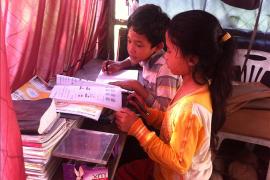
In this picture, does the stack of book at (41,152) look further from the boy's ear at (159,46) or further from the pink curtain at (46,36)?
the boy's ear at (159,46)

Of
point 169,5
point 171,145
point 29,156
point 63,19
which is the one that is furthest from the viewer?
point 169,5

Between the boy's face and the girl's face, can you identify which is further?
the boy's face

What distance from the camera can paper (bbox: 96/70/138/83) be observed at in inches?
60.6

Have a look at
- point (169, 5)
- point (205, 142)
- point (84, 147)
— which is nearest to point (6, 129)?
point (84, 147)

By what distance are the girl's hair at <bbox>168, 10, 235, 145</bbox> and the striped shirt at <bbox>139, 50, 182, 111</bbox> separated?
31 cm

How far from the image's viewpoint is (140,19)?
1.41 meters

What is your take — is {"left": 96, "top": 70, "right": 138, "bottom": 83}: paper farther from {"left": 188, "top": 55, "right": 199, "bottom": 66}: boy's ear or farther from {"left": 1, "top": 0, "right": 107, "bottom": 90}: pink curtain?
{"left": 188, "top": 55, "right": 199, "bottom": 66}: boy's ear

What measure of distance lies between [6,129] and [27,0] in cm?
56

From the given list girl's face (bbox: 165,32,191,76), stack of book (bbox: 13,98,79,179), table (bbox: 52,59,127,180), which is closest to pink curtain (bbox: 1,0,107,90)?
table (bbox: 52,59,127,180)

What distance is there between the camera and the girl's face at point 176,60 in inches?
39.8

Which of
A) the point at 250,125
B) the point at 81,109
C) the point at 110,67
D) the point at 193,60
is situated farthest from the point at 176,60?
the point at 250,125

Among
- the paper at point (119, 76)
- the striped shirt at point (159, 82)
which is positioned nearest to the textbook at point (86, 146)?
the striped shirt at point (159, 82)

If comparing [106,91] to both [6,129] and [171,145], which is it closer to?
[171,145]

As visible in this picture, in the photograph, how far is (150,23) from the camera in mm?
1410
